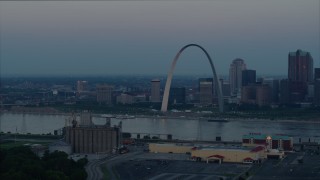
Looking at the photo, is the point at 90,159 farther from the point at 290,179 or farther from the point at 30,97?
the point at 30,97

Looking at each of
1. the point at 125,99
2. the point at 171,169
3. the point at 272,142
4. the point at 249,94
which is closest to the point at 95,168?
the point at 171,169

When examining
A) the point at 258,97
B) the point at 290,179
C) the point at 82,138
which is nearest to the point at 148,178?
the point at 290,179

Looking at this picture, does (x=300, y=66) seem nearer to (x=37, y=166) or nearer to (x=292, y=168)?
(x=292, y=168)

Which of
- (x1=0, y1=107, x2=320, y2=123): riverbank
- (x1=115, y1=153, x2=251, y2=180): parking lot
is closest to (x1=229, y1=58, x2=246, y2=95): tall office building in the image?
(x1=0, y1=107, x2=320, y2=123): riverbank

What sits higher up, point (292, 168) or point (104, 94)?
point (104, 94)

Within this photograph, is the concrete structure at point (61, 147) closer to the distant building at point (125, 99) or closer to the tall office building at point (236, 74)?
the distant building at point (125, 99)

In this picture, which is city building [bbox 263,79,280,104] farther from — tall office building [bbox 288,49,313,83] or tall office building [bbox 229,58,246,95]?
tall office building [bbox 229,58,246,95]
